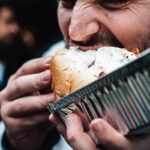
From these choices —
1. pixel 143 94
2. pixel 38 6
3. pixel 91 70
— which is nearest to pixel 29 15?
pixel 38 6

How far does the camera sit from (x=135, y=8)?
1.93 meters

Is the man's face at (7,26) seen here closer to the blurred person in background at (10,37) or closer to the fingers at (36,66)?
the blurred person in background at (10,37)

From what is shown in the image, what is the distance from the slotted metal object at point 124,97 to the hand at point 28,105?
17.5 inches

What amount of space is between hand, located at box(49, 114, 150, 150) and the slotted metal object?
0.03 metres

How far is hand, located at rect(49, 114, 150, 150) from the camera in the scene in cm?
137

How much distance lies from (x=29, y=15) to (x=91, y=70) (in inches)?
221

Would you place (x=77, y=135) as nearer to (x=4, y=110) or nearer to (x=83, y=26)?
(x=83, y=26)

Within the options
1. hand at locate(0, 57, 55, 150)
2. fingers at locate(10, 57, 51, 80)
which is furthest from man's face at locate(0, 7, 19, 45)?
fingers at locate(10, 57, 51, 80)

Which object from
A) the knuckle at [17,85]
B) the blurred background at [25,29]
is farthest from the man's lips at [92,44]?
the blurred background at [25,29]

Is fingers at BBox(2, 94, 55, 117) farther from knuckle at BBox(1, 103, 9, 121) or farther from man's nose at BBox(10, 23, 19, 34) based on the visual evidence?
man's nose at BBox(10, 23, 19, 34)

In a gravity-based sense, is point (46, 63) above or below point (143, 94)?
below

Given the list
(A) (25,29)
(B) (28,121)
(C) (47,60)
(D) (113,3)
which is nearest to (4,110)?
(B) (28,121)

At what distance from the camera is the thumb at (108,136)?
1355 millimetres

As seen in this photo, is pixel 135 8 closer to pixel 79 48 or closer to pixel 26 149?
A: pixel 79 48
